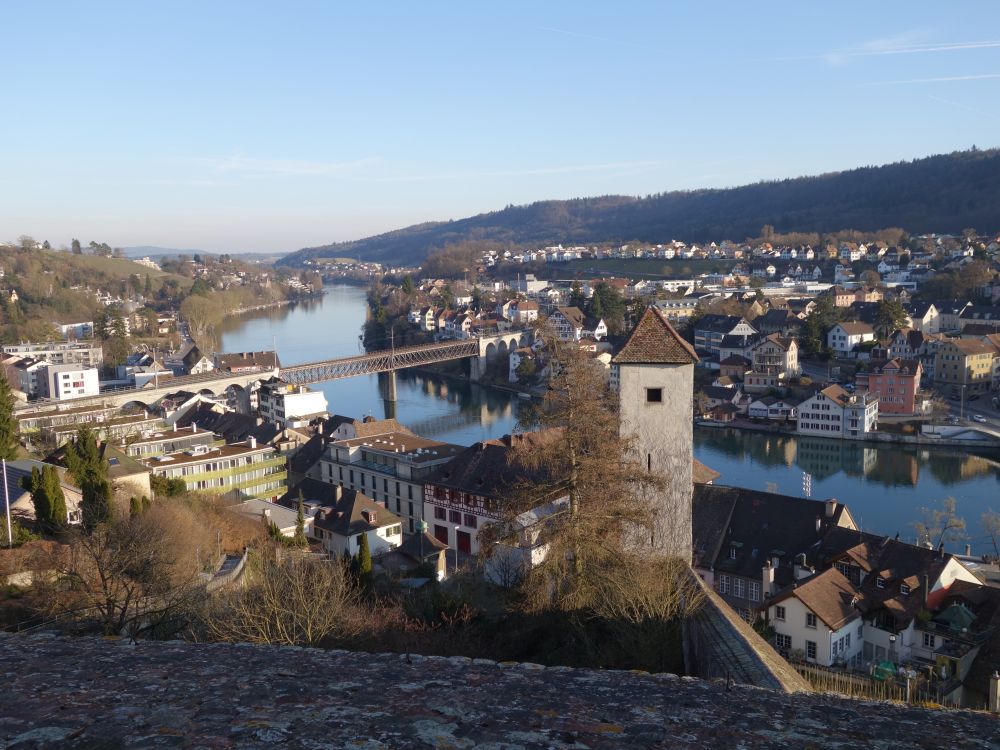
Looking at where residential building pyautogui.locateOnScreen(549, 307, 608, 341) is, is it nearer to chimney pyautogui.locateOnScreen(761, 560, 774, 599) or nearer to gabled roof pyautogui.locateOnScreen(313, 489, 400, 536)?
gabled roof pyautogui.locateOnScreen(313, 489, 400, 536)

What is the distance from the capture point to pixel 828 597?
8258mm

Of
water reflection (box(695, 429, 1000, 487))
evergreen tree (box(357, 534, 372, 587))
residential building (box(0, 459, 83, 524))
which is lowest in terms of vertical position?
water reflection (box(695, 429, 1000, 487))

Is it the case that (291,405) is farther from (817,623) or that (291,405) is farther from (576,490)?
A: (576,490)

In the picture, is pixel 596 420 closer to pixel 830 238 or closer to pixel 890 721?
pixel 890 721

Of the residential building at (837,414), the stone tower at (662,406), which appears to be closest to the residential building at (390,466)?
the stone tower at (662,406)

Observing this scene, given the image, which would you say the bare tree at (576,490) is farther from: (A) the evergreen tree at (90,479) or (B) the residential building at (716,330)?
(B) the residential building at (716,330)

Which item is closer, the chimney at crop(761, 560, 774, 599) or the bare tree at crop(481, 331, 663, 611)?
the bare tree at crop(481, 331, 663, 611)

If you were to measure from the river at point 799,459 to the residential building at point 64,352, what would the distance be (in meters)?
6.92

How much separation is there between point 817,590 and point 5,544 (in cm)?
720

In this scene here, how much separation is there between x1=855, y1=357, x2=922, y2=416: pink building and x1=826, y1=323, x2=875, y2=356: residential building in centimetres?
579

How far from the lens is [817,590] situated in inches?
325

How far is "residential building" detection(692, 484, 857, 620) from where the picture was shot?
9281mm

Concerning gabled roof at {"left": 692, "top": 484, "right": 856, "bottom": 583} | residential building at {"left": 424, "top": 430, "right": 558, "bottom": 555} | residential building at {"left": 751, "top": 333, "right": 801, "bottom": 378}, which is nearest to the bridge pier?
residential building at {"left": 751, "top": 333, "right": 801, "bottom": 378}

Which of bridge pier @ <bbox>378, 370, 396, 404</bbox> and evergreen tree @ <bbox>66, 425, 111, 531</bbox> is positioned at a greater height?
evergreen tree @ <bbox>66, 425, 111, 531</bbox>
